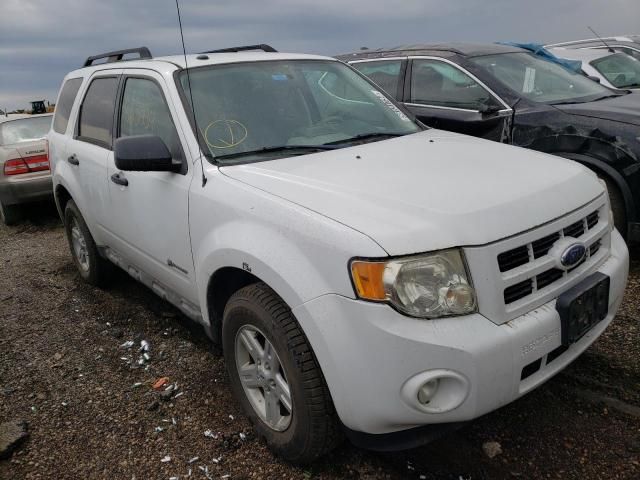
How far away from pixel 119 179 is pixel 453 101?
3.14m

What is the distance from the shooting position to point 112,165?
3.63 meters

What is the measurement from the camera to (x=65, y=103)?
15.7 ft

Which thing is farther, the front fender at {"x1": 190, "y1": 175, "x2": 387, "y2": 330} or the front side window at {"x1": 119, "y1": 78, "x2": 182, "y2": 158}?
the front side window at {"x1": 119, "y1": 78, "x2": 182, "y2": 158}

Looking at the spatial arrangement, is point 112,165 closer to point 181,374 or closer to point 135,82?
point 135,82

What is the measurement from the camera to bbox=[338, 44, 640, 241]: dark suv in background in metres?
4.16

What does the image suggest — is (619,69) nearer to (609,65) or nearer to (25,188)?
(609,65)

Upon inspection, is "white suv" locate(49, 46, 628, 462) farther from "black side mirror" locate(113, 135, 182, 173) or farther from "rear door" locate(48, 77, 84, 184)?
"rear door" locate(48, 77, 84, 184)

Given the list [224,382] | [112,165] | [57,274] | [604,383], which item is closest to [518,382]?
[604,383]

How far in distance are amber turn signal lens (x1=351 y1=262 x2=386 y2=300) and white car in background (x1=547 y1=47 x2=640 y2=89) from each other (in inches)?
290

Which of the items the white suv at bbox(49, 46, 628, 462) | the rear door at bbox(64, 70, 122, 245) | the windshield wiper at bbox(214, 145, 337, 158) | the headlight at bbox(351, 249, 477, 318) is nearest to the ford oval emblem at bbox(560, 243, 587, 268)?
the white suv at bbox(49, 46, 628, 462)

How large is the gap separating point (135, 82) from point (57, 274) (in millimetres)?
2703

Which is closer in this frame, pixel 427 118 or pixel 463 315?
pixel 463 315

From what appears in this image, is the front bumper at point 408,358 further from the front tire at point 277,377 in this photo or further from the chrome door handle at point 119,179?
the chrome door handle at point 119,179

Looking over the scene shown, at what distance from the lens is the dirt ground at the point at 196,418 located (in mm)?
2457
